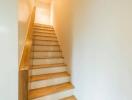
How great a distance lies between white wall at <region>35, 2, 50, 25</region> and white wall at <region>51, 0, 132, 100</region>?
3.45 metres

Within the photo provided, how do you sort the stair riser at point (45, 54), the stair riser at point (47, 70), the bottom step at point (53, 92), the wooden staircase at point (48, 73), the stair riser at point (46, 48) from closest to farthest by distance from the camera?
the bottom step at point (53, 92) < the wooden staircase at point (48, 73) < the stair riser at point (47, 70) < the stair riser at point (45, 54) < the stair riser at point (46, 48)

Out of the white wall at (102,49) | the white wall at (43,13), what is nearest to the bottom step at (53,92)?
the white wall at (102,49)

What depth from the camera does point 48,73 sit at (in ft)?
8.70

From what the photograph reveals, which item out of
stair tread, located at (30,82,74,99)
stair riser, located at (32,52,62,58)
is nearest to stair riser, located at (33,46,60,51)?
stair riser, located at (32,52,62,58)

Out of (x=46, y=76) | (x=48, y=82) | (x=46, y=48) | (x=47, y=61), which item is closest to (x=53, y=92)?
(x=48, y=82)

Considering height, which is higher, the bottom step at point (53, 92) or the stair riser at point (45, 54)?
the stair riser at point (45, 54)

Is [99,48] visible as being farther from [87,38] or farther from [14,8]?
[14,8]

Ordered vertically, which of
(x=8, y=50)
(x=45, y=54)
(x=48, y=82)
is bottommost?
(x=48, y=82)

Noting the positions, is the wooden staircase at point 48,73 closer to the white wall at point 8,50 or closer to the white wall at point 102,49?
the white wall at point 102,49

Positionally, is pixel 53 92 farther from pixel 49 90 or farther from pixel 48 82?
pixel 48 82

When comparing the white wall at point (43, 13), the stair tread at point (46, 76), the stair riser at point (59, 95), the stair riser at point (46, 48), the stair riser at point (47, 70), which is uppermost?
the white wall at point (43, 13)

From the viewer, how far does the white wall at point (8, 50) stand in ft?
4.30

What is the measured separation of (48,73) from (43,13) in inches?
157

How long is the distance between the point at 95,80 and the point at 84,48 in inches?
23.9
